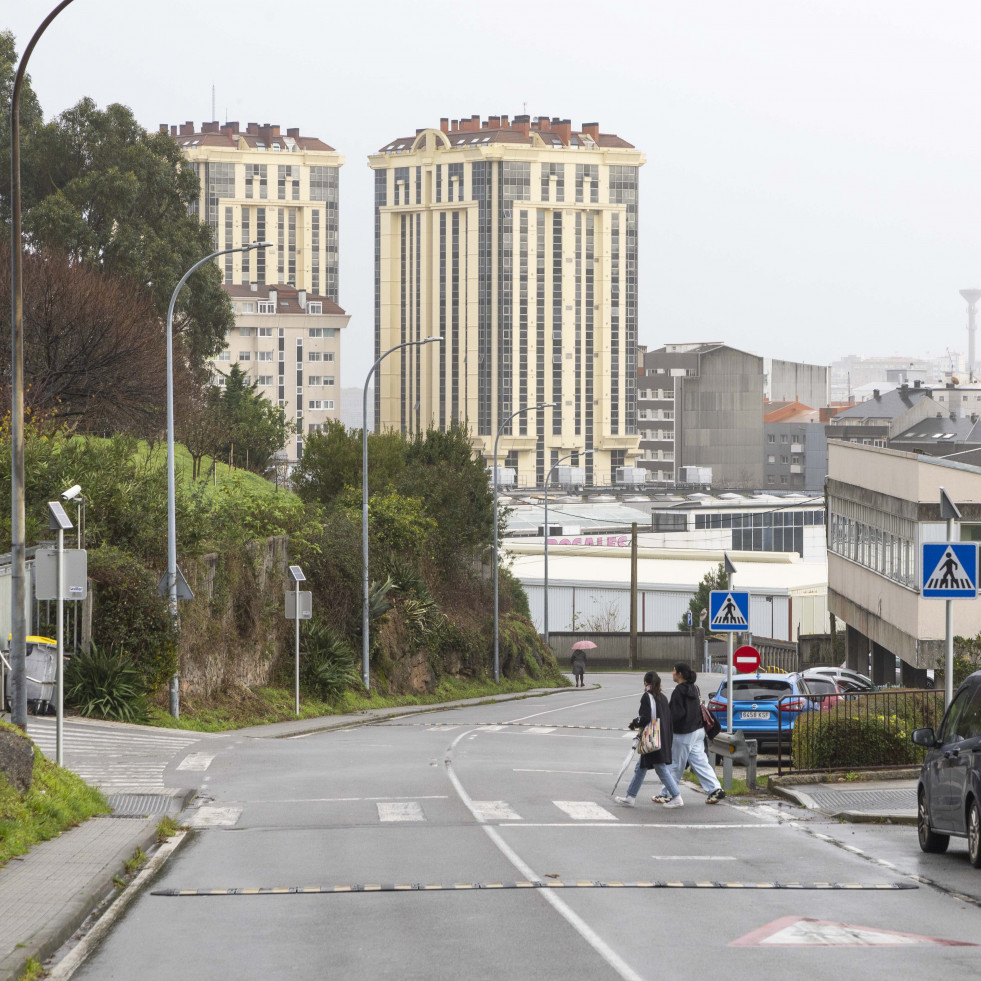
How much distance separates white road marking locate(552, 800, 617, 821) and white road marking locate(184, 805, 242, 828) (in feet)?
11.6

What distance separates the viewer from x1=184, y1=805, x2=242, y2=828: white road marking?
14.9 meters

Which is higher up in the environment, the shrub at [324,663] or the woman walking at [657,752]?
the woman walking at [657,752]

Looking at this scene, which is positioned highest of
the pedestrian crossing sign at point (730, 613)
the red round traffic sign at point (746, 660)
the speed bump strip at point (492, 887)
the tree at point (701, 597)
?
the pedestrian crossing sign at point (730, 613)

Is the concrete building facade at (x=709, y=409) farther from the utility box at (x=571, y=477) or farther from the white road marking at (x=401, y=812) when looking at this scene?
the white road marking at (x=401, y=812)

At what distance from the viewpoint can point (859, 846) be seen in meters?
13.3

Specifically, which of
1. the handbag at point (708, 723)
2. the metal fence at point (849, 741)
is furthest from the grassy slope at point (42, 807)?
the metal fence at point (849, 741)

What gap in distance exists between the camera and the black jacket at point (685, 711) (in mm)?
16703

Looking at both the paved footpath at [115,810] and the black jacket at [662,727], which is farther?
the black jacket at [662,727]

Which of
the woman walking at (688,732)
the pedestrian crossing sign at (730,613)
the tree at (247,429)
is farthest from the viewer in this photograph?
the tree at (247,429)

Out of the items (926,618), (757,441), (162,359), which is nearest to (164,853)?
(926,618)

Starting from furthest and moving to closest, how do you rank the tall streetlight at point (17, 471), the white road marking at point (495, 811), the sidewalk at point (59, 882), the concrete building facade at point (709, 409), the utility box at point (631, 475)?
the utility box at point (631, 475), the concrete building facade at point (709, 409), the tall streetlight at point (17, 471), the white road marking at point (495, 811), the sidewalk at point (59, 882)

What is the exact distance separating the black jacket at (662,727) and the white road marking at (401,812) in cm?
253

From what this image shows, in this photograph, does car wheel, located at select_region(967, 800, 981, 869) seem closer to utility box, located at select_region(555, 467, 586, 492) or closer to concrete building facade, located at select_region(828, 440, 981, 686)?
concrete building facade, located at select_region(828, 440, 981, 686)

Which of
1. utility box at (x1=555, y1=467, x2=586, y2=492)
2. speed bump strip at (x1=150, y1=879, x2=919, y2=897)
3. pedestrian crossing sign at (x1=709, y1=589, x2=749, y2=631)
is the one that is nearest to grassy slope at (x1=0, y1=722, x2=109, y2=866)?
speed bump strip at (x1=150, y1=879, x2=919, y2=897)
